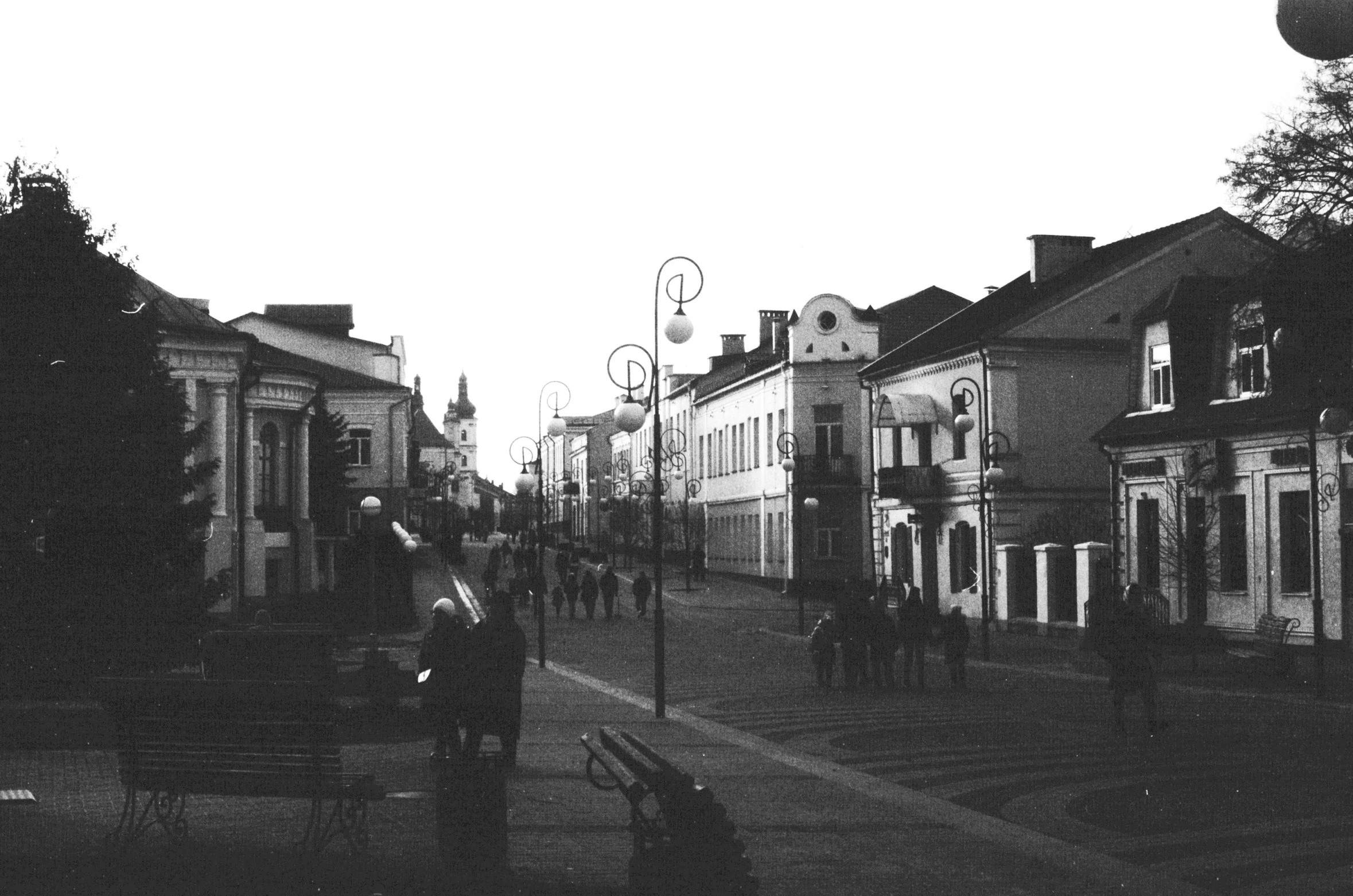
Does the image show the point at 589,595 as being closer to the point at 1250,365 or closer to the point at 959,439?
the point at 959,439

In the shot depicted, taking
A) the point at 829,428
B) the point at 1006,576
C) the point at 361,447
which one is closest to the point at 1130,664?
the point at 1006,576

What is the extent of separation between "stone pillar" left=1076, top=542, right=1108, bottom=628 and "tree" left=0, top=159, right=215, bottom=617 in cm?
2182

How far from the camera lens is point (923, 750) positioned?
1658 centimetres

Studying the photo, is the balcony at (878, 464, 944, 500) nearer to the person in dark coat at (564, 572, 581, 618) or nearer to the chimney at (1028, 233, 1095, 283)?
the chimney at (1028, 233, 1095, 283)

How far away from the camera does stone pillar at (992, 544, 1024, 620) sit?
43.1 metres

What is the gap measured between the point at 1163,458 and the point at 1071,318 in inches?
415

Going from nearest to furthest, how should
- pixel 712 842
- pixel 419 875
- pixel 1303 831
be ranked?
pixel 712 842
pixel 419 875
pixel 1303 831

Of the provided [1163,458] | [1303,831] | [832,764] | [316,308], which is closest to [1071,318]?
[1163,458]

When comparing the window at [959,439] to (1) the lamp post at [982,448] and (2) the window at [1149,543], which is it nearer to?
(1) the lamp post at [982,448]

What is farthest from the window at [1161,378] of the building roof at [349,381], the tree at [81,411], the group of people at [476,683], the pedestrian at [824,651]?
the building roof at [349,381]

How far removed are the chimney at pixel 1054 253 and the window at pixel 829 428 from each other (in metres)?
15.9

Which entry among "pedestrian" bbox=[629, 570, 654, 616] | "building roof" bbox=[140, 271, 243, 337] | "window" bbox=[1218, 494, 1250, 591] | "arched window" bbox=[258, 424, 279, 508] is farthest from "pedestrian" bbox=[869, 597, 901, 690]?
"arched window" bbox=[258, 424, 279, 508]

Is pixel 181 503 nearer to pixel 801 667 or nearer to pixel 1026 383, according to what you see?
pixel 801 667

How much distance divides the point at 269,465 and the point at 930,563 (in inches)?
906
